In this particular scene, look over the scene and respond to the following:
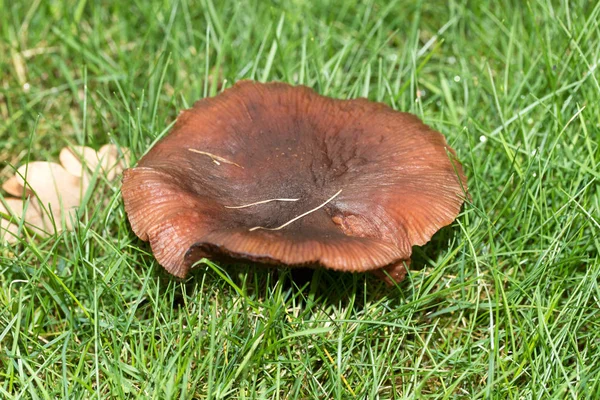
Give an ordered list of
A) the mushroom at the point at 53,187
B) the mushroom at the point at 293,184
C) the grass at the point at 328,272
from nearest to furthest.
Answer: the mushroom at the point at 293,184, the grass at the point at 328,272, the mushroom at the point at 53,187

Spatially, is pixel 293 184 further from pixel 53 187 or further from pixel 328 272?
pixel 53 187

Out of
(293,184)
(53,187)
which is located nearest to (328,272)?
(293,184)

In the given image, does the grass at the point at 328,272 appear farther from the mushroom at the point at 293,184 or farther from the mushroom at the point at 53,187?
the mushroom at the point at 293,184

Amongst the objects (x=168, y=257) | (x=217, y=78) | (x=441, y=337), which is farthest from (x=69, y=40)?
(x=441, y=337)

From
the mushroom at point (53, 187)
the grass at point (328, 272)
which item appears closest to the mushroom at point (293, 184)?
the grass at point (328, 272)

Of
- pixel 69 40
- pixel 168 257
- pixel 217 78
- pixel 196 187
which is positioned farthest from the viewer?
pixel 69 40

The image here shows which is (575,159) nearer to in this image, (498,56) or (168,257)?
(498,56)

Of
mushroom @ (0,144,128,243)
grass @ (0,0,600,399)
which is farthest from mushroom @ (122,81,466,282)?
mushroom @ (0,144,128,243)
